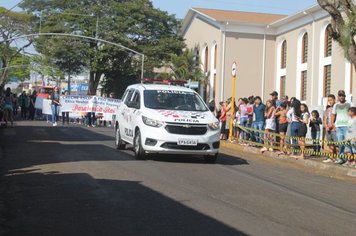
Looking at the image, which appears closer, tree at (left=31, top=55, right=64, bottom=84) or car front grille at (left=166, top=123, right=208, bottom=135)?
car front grille at (left=166, top=123, right=208, bottom=135)

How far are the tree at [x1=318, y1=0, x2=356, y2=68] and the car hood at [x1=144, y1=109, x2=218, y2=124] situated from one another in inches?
158

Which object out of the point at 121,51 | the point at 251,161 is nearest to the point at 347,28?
the point at 251,161

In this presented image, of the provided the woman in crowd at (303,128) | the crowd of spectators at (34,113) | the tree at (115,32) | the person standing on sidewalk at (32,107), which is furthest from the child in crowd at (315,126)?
the tree at (115,32)

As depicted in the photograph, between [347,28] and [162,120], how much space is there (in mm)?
5263

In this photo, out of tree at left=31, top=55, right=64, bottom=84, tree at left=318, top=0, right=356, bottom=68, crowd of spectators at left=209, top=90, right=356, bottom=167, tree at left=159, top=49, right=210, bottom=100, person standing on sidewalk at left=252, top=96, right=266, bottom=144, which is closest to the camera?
tree at left=318, top=0, right=356, bottom=68

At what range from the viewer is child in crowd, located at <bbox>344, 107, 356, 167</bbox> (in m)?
13.7

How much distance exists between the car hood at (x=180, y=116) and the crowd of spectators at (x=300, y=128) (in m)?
3.38

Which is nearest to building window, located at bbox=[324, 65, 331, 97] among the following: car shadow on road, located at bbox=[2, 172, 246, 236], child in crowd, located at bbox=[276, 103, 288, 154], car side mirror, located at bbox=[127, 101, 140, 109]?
child in crowd, located at bbox=[276, 103, 288, 154]

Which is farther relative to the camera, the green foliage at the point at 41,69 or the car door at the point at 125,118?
the green foliage at the point at 41,69

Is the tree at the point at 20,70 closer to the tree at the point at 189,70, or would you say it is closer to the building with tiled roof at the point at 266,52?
the building with tiled roof at the point at 266,52

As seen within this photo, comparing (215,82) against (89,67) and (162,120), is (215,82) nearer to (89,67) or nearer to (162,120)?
(89,67)

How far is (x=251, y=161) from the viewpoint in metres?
15.7

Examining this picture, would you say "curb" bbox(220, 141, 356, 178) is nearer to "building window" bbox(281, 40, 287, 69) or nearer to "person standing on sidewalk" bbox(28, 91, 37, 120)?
"person standing on sidewalk" bbox(28, 91, 37, 120)

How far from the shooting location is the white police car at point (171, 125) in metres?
13.3
